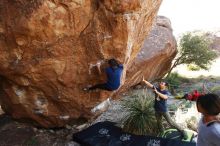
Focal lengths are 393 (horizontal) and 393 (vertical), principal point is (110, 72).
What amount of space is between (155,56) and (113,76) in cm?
541

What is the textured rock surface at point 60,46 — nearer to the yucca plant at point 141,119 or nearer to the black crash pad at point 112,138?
the black crash pad at point 112,138

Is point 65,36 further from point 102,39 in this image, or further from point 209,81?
point 209,81

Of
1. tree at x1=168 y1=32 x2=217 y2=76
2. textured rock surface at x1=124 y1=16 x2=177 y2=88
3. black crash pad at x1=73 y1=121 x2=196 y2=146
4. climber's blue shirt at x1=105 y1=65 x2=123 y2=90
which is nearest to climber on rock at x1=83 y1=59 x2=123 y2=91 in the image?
climber's blue shirt at x1=105 y1=65 x2=123 y2=90

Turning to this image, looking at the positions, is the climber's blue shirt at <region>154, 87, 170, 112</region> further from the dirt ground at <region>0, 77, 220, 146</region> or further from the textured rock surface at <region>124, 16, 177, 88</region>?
the textured rock surface at <region>124, 16, 177, 88</region>

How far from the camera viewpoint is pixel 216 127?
4.29 m

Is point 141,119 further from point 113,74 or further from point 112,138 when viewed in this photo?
point 113,74

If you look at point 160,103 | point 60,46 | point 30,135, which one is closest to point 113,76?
point 60,46

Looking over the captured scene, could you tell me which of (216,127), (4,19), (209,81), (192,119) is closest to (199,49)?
(209,81)

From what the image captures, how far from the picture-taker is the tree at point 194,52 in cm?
1650

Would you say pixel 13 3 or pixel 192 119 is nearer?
pixel 13 3

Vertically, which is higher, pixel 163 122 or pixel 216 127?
pixel 216 127

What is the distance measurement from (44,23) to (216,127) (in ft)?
14.6

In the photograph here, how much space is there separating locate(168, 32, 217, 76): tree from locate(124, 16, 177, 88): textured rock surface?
1.22m

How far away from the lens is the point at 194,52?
655 inches
